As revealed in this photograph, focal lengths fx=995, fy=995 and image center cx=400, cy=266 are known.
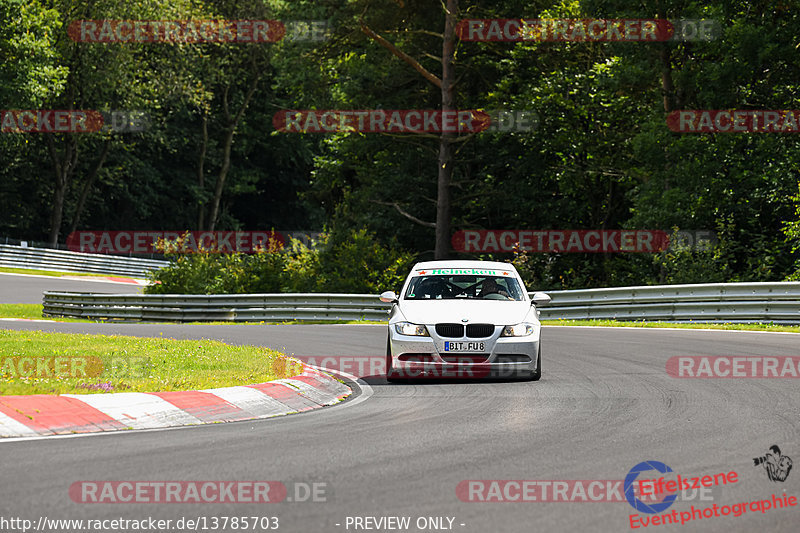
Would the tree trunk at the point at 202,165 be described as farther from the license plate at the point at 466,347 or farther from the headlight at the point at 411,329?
the license plate at the point at 466,347

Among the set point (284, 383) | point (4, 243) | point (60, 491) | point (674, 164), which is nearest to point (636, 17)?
point (674, 164)

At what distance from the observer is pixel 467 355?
40.1ft

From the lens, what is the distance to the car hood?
40.5 feet

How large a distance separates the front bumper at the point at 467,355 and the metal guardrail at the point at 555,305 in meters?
→ 11.1

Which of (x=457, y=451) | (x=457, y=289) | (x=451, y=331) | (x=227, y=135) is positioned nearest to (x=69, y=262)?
(x=227, y=135)

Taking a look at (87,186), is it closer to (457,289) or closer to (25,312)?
(25,312)

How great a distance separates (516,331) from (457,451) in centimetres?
497

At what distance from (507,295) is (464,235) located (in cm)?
2503

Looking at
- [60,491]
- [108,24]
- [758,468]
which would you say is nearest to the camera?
[60,491]

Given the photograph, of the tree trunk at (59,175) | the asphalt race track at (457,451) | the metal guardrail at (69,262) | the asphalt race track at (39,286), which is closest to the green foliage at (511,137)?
the tree trunk at (59,175)

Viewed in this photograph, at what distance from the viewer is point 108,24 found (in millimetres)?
55156

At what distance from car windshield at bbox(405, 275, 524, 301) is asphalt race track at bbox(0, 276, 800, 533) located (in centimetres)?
155

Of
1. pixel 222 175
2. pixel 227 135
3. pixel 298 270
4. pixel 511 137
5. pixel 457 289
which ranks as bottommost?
pixel 298 270

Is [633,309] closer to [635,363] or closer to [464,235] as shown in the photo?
[635,363]
